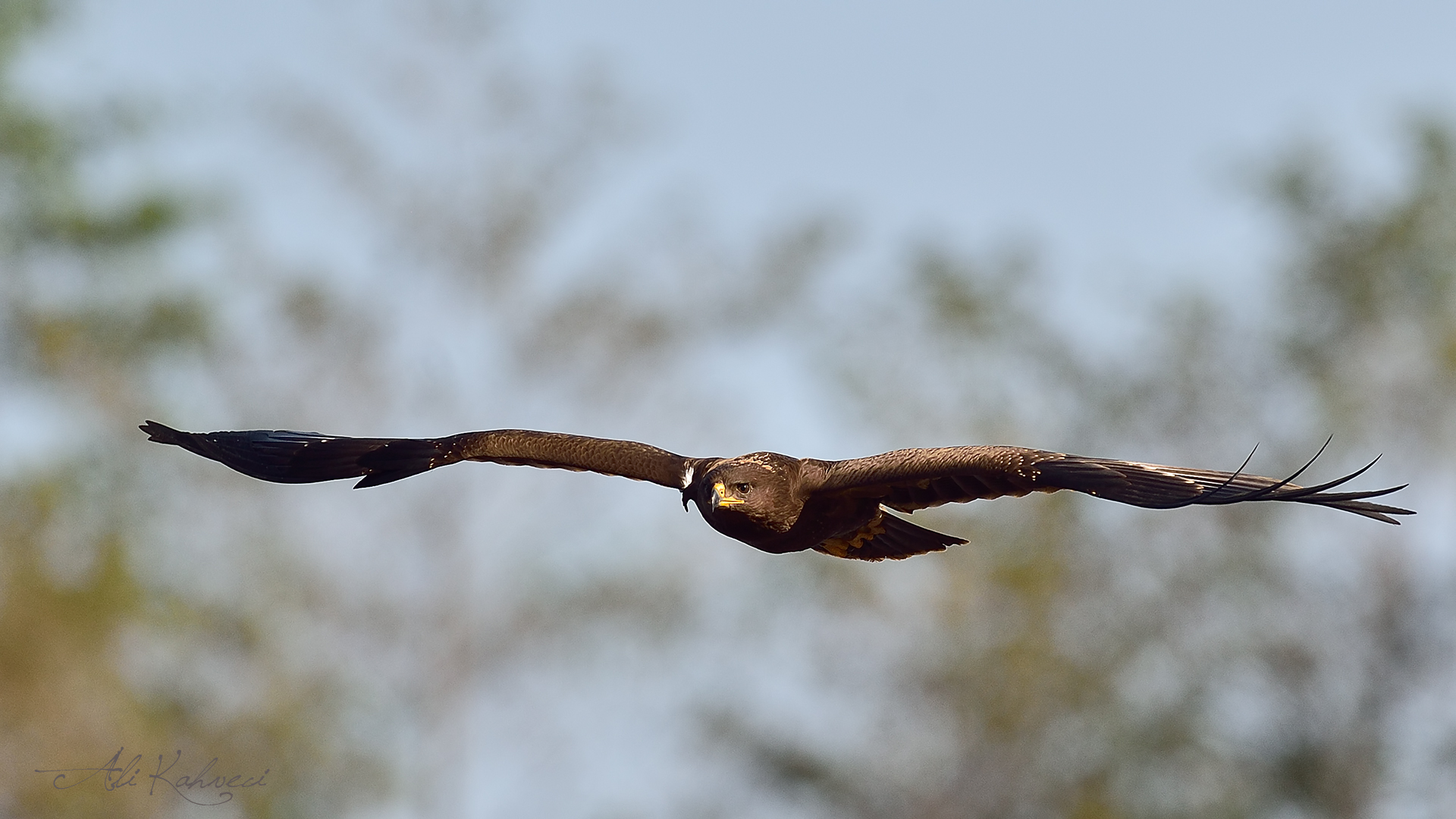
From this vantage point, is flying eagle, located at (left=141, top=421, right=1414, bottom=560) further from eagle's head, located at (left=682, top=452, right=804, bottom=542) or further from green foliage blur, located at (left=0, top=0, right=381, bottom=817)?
green foliage blur, located at (left=0, top=0, right=381, bottom=817)

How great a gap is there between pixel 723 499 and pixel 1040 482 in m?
1.29

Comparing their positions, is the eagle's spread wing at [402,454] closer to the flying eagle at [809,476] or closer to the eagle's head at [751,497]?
the flying eagle at [809,476]

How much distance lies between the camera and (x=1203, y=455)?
896 inches

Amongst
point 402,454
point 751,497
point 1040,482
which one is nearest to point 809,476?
point 751,497

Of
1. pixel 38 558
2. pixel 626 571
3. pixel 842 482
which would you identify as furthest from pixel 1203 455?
pixel 842 482

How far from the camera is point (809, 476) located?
8289 mm

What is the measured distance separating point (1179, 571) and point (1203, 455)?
64.6 inches

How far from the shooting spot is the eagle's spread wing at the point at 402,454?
8828mm

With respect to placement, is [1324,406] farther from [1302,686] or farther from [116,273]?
[116,273]
